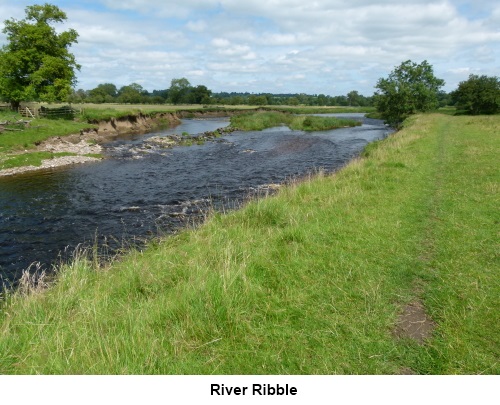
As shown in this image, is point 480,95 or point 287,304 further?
point 480,95

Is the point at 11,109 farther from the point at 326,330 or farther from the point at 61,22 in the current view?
the point at 326,330

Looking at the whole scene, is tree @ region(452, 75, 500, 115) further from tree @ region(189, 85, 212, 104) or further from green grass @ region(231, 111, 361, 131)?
tree @ region(189, 85, 212, 104)

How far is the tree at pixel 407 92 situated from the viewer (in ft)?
206

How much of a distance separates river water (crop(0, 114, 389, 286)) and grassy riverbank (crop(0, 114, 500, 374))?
11.4 ft

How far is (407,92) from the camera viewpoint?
62031 millimetres

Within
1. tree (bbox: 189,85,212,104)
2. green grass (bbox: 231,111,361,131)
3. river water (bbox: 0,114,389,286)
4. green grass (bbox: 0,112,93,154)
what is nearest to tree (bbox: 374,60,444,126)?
green grass (bbox: 231,111,361,131)

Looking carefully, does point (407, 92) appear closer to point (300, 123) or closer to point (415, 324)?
point (300, 123)

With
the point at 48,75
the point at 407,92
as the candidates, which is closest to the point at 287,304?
the point at 48,75

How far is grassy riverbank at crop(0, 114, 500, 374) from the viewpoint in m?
4.96

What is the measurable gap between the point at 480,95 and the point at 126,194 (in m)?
77.6

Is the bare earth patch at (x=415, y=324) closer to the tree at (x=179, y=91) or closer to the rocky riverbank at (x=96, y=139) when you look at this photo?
the rocky riverbank at (x=96, y=139)

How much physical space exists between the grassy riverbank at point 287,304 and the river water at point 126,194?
11.4ft

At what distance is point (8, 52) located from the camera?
151ft

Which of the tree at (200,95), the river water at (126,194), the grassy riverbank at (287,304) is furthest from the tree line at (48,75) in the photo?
the tree at (200,95)
